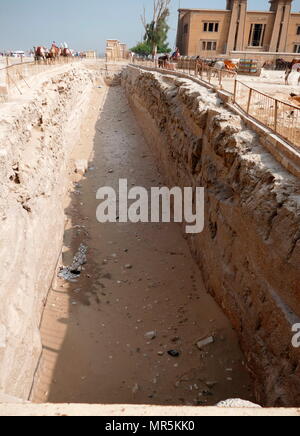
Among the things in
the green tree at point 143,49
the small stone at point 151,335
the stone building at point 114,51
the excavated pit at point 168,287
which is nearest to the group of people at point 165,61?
the excavated pit at point 168,287

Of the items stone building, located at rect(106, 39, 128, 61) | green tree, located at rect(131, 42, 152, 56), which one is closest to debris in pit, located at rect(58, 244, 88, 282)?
stone building, located at rect(106, 39, 128, 61)

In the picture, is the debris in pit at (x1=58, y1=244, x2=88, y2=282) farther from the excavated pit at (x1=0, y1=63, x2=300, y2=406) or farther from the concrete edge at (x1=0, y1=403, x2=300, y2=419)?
the concrete edge at (x1=0, y1=403, x2=300, y2=419)

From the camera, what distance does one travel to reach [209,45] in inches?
1332

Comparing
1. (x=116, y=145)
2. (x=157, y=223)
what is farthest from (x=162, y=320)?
(x=116, y=145)

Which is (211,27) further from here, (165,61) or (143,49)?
(143,49)

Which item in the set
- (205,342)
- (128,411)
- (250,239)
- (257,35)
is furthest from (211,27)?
(128,411)

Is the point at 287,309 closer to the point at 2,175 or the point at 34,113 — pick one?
the point at 2,175

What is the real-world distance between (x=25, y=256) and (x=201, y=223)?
409 centimetres

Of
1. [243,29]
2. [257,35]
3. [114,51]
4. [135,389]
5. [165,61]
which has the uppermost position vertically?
[243,29]

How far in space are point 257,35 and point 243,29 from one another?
5.53ft

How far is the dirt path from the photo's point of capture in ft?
17.3

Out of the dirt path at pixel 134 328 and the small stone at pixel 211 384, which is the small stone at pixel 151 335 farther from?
the small stone at pixel 211 384

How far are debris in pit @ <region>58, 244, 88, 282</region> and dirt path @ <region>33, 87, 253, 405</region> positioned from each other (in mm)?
161
